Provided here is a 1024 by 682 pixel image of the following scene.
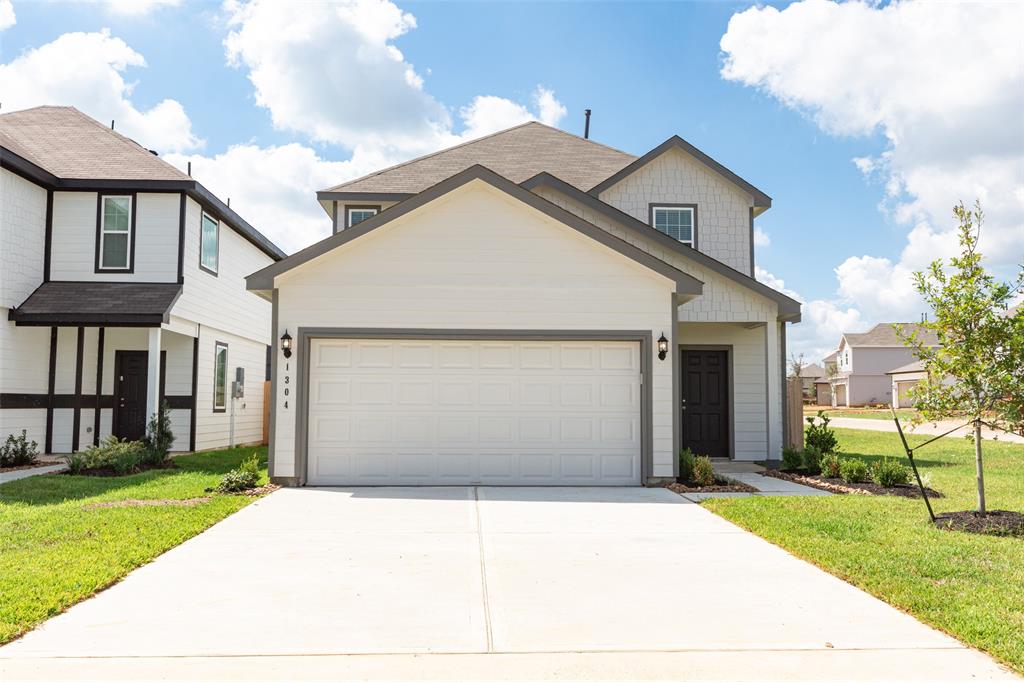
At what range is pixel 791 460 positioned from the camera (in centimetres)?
1310

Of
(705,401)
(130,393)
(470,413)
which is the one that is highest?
(130,393)

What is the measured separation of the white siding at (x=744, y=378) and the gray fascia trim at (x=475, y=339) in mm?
3948

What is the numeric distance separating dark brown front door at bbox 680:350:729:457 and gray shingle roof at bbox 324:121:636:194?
4.47 metres

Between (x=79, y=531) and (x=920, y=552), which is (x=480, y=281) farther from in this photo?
(x=920, y=552)

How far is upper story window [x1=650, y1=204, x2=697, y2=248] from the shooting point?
52.5 feet

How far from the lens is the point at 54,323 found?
14289mm

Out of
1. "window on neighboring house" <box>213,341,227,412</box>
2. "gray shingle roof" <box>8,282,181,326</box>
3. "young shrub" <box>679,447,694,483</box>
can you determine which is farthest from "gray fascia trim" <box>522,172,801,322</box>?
"window on neighboring house" <box>213,341,227,412</box>

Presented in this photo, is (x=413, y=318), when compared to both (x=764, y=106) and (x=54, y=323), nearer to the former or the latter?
(x=54, y=323)

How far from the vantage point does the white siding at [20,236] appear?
14.1 m

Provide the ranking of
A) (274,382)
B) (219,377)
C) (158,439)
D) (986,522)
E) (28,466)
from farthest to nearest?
(219,377), (158,439), (28,466), (274,382), (986,522)

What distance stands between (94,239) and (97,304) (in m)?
1.67

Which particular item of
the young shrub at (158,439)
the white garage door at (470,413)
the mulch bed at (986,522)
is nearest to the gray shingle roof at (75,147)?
the young shrub at (158,439)

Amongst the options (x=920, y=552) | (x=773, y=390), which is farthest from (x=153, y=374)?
(x=920, y=552)

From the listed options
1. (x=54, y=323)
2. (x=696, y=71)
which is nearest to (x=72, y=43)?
(x=54, y=323)
